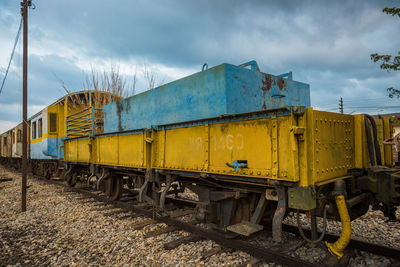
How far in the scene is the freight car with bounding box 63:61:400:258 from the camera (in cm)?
322

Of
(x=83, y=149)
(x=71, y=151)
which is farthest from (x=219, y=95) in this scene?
(x=71, y=151)

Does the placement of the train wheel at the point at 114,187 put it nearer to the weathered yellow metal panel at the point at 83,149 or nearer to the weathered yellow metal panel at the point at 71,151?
the weathered yellow metal panel at the point at 83,149

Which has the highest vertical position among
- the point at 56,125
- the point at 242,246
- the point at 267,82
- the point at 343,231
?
the point at 267,82

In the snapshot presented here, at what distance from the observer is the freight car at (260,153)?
10.6 feet

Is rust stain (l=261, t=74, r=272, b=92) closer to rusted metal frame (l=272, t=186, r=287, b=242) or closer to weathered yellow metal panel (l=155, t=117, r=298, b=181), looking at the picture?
weathered yellow metal panel (l=155, t=117, r=298, b=181)

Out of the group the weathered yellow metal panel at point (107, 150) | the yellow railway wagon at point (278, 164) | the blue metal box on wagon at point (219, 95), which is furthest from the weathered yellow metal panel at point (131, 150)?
the blue metal box on wagon at point (219, 95)

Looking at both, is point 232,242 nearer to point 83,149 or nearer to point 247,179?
point 247,179

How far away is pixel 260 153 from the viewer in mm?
3543

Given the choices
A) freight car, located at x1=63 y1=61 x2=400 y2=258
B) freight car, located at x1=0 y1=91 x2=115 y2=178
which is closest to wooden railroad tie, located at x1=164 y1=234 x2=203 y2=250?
freight car, located at x1=63 y1=61 x2=400 y2=258

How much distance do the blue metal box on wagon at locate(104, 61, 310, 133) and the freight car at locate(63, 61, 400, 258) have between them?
2cm

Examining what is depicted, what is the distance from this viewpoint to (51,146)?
42.5ft

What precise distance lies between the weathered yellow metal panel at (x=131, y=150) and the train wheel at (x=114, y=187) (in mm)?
1339

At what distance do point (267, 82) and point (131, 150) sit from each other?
144 inches

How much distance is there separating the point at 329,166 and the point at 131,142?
461 cm
